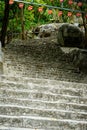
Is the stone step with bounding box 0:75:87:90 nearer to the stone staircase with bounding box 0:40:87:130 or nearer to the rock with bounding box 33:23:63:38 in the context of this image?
the stone staircase with bounding box 0:40:87:130

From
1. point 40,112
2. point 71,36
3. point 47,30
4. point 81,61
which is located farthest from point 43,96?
point 47,30

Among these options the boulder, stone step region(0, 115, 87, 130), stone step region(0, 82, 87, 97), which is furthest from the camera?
the boulder

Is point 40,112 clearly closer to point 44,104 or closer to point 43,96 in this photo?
point 44,104

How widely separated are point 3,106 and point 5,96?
0.71m

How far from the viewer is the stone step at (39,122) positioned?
5891 millimetres

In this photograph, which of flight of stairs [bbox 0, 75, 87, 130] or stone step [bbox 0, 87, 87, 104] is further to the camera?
stone step [bbox 0, 87, 87, 104]

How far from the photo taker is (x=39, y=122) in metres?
5.98

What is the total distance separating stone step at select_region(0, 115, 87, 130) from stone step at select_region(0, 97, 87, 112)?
648mm

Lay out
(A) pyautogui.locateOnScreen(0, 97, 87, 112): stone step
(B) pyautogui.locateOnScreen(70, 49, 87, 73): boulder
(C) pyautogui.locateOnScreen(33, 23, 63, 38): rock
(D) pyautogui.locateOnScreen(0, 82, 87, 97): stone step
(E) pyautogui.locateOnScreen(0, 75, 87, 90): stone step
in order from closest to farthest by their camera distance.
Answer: (A) pyautogui.locateOnScreen(0, 97, 87, 112): stone step, (D) pyautogui.locateOnScreen(0, 82, 87, 97): stone step, (E) pyautogui.locateOnScreen(0, 75, 87, 90): stone step, (B) pyautogui.locateOnScreen(70, 49, 87, 73): boulder, (C) pyautogui.locateOnScreen(33, 23, 63, 38): rock

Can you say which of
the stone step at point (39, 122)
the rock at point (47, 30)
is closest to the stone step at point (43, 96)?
the stone step at point (39, 122)

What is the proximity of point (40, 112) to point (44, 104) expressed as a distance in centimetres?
42

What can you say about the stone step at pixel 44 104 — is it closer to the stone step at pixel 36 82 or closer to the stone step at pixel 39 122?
the stone step at pixel 39 122

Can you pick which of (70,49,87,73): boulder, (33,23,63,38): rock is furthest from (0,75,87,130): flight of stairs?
(33,23,63,38): rock

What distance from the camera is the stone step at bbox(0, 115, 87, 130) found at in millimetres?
5891
